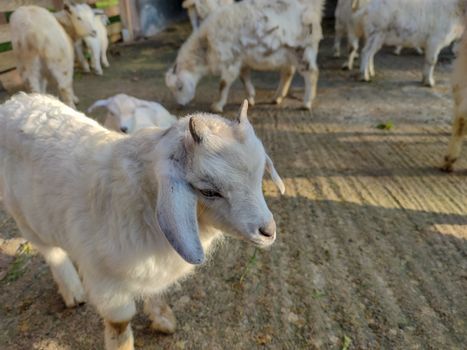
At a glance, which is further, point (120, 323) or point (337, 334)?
point (337, 334)

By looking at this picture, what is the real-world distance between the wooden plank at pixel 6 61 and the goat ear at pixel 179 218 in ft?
23.6

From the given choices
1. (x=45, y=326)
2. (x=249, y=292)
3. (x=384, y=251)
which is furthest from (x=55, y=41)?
(x=384, y=251)

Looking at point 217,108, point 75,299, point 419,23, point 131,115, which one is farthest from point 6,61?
point 419,23

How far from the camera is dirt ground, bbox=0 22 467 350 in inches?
94.3

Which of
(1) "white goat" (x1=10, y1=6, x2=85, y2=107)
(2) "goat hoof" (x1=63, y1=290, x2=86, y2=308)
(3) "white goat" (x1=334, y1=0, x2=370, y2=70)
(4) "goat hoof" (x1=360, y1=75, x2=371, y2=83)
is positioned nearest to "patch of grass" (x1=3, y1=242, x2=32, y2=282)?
(2) "goat hoof" (x1=63, y1=290, x2=86, y2=308)

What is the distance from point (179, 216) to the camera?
4.46 ft

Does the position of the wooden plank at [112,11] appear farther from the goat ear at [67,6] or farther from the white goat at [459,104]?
the white goat at [459,104]

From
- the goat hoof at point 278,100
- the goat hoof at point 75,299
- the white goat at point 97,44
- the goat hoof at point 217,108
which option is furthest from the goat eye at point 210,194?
the white goat at point 97,44

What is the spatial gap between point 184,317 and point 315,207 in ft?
5.54

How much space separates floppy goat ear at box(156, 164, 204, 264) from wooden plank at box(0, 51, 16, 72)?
23.6 feet

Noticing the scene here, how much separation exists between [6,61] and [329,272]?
23.7 ft

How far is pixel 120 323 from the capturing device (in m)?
1.99

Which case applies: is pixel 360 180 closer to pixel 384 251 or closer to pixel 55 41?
pixel 384 251

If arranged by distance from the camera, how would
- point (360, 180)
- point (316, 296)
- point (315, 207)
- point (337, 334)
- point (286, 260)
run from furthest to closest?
1. point (360, 180)
2. point (315, 207)
3. point (286, 260)
4. point (316, 296)
5. point (337, 334)
